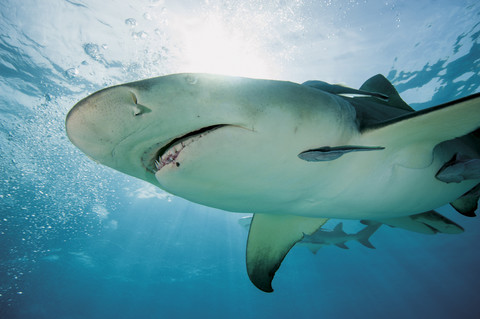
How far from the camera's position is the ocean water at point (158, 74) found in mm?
8750

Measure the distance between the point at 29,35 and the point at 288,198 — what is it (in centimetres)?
1236

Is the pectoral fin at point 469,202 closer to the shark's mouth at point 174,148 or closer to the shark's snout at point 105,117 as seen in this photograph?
the shark's mouth at point 174,148

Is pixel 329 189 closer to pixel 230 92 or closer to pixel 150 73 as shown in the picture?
pixel 230 92

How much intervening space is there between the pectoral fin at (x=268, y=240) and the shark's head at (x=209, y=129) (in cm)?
141

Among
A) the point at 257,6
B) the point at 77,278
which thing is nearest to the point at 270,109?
the point at 257,6

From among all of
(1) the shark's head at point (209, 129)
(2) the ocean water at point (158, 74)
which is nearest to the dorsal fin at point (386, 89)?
(1) the shark's head at point (209, 129)

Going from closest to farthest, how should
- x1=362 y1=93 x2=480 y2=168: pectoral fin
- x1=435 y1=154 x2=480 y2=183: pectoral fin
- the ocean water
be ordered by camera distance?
x1=362 y1=93 x2=480 y2=168: pectoral fin
x1=435 y1=154 x2=480 y2=183: pectoral fin
the ocean water

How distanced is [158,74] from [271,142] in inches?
425

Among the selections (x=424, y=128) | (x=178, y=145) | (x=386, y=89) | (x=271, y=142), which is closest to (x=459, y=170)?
(x=424, y=128)

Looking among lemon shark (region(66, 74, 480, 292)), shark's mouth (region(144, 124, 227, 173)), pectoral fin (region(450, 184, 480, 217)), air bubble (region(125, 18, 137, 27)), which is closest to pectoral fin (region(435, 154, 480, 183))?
lemon shark (region(66, 74, 480, 292))

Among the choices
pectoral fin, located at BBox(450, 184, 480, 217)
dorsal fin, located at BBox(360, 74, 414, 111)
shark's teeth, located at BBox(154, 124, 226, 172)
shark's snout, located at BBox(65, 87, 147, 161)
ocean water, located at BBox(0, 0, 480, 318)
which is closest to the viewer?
shark's snout, located at BBox(65, 87, 147, 161)

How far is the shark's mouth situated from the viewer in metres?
1.35

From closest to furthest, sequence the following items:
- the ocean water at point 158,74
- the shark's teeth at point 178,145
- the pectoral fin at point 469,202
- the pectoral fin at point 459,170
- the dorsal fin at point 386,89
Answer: the shark's teeth at point 178,145
the pectoral fin at point 459,170
the pectoral fin at point 469,202
the dorsal fin at point 386,89
the ocean water at point 158,74

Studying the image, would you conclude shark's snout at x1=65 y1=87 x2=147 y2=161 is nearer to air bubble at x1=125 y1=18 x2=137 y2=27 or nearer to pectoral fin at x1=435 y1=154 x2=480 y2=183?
pectoral fin at x1=435 y1=154 x2=480 y2=183
